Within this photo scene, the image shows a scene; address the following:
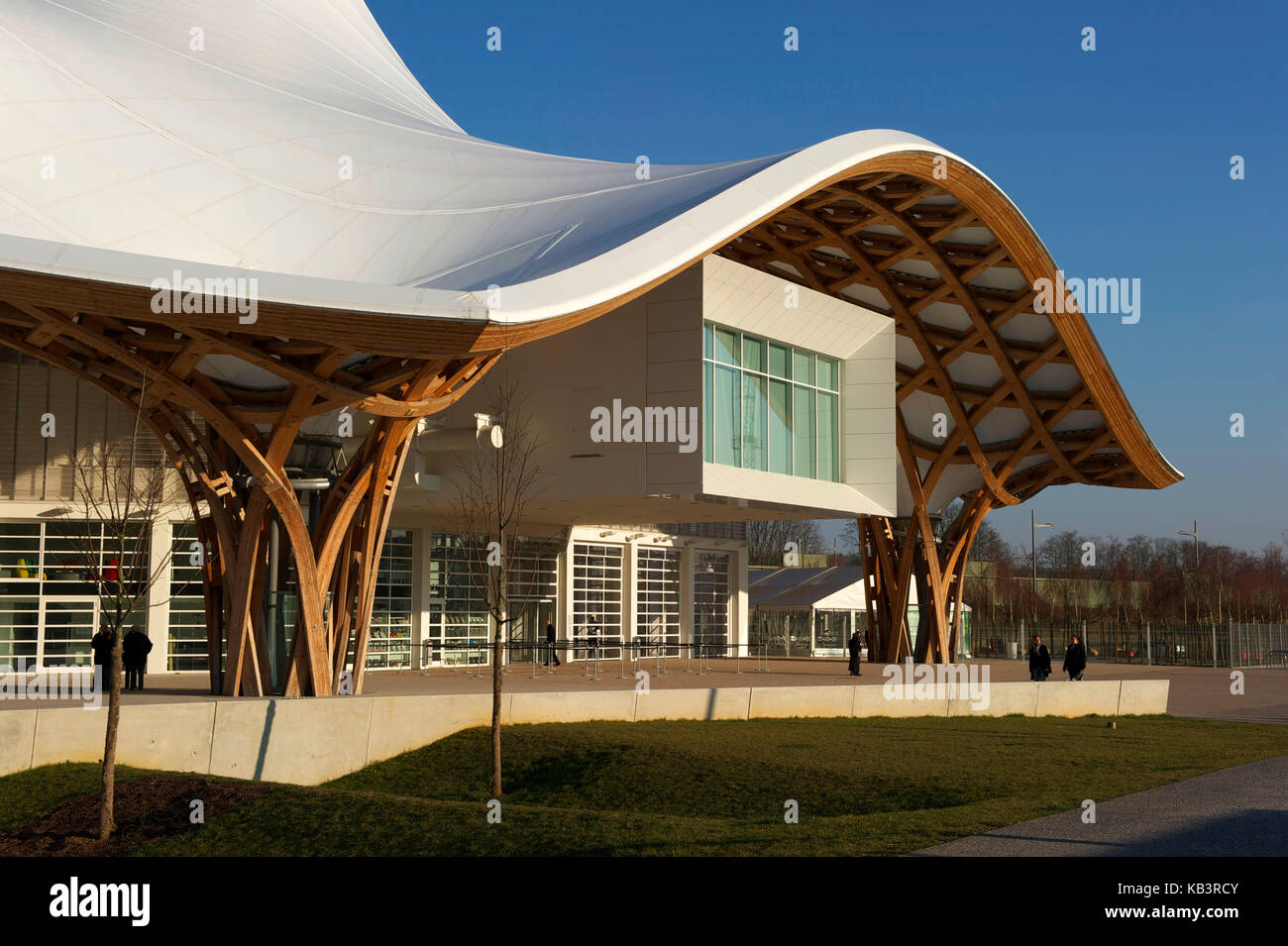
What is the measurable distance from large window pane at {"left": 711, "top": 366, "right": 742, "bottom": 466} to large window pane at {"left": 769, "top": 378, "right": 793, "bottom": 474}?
1620 millimetres

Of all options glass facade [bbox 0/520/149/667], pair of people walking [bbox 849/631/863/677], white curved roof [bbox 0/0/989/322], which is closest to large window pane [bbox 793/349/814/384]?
white curved roof [bbox 0/0/989/322]

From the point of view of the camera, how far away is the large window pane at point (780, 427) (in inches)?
1167

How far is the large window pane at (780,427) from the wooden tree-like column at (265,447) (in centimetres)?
1018

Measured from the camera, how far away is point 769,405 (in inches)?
1161

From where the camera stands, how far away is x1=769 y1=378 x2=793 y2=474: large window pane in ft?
97.2

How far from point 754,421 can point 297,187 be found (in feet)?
38.2

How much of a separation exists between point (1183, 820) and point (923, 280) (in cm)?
2499

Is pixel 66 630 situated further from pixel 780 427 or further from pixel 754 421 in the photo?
pixel 780 427

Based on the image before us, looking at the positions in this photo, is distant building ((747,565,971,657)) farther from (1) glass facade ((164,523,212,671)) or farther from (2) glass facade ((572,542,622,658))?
(1) glass facade ((164,523,212,671))

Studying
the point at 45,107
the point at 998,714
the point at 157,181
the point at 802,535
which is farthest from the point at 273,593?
the point at 802,535

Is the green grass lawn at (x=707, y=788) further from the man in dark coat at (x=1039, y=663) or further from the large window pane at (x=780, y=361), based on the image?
the large window pane at (x=780, y=361)
